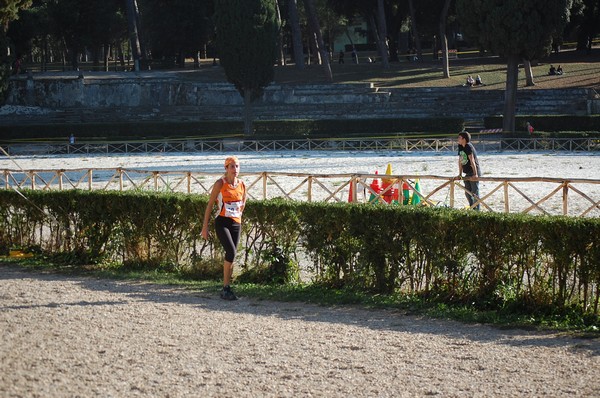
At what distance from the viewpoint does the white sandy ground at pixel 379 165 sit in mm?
21938

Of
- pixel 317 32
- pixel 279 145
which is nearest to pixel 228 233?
pixel 279 145

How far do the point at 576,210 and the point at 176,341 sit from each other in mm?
12419

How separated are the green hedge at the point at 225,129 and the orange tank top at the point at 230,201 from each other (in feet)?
110

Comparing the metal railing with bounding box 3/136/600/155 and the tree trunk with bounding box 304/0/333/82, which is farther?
the tree trunk with bounding box 304/0/333/82

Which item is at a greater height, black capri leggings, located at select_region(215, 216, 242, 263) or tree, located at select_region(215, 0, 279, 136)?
tree, located at select_region(215, 0, 279, 136)

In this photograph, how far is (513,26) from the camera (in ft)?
136

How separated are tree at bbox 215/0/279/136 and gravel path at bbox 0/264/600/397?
37.5 m

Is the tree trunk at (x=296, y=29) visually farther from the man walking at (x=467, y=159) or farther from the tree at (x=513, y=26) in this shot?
the man walking at (x=467, y=159)

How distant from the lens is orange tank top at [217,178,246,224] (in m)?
10.8

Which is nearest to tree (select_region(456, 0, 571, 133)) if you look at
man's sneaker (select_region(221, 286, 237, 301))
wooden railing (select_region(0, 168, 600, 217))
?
wooden railing (select_region(0, 168, 600, 217))

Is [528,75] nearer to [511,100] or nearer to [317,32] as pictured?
[511,100]

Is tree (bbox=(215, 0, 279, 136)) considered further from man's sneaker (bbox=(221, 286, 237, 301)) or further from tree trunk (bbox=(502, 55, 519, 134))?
man's sneaker (bbox=(221, 286, 237, 301))

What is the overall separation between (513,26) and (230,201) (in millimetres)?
33328

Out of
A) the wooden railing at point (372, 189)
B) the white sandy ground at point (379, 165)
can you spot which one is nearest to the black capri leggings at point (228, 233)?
the wooden railing at point (372, 189)
